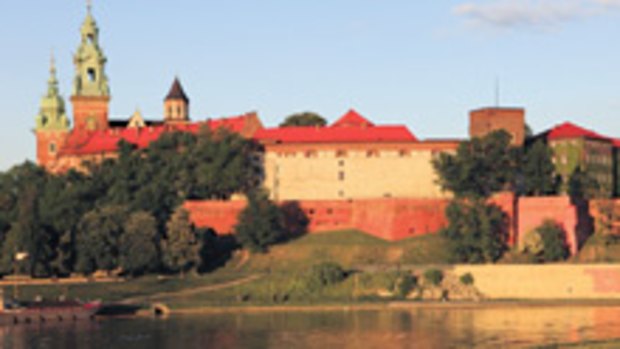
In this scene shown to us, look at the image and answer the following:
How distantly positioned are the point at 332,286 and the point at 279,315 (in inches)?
283

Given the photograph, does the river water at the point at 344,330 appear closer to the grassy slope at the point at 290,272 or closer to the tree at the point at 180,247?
the grassy slope at the point at 290,272

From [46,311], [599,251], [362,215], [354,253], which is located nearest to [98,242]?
[46,311]

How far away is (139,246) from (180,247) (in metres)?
2.86

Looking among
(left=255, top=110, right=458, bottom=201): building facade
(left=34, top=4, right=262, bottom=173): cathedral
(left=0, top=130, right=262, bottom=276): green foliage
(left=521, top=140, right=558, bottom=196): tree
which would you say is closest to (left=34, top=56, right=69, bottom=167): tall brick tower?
(left=34, top=4, right=262, bottom=173): cathedral

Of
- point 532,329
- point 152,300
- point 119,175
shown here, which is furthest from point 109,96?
point 532,329

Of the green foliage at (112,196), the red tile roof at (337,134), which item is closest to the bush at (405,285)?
the green foliage at (112,196)

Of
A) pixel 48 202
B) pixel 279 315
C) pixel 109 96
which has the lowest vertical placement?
pixel 279 315

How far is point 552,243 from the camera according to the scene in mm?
96125

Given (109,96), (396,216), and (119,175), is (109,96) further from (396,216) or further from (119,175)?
(396,216)

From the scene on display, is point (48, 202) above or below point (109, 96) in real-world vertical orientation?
below

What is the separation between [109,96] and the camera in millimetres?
130375

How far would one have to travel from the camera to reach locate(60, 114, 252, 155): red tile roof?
122 m

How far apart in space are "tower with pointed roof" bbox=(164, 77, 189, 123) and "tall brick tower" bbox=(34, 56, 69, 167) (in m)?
9.63

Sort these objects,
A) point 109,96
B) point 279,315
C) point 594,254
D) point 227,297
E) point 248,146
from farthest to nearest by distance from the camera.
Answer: point 109,96 → point 248,146 → point 594,254 → point 227,297 → point 279,315
